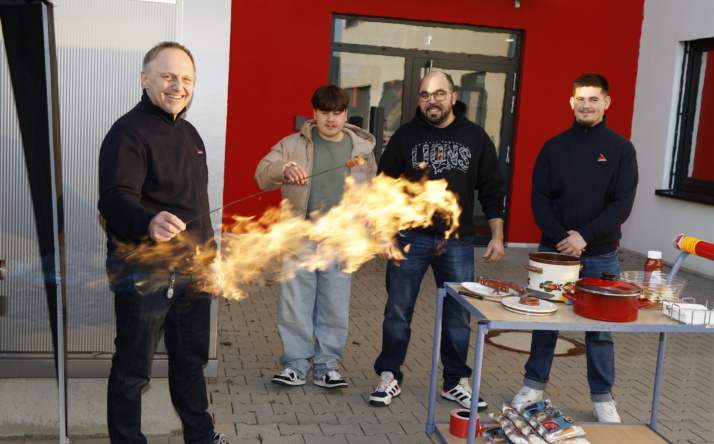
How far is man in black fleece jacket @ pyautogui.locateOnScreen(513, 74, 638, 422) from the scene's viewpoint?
484 centimetres

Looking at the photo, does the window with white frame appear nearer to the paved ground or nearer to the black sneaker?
the paved ground

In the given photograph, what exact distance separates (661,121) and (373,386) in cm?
825

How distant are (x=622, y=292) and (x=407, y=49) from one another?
866 centimetres

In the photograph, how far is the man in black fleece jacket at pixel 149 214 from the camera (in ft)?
11.4

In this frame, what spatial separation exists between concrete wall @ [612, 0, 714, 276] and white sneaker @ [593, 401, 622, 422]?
262 inches

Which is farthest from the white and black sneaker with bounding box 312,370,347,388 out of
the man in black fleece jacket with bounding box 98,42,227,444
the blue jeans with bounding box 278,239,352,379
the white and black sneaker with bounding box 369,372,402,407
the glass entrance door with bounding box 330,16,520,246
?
the glass entrance door with bounding box 330,16,520,246

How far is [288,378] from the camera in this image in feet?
17.4

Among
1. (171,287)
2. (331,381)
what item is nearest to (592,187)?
(331,381)

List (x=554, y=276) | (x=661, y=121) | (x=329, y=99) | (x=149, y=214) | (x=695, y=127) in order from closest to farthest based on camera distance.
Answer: (x=149, y=214) → (x=554, y=276) → (x=329, y=99) → (x=695, y=127) → (x=661, y=121)

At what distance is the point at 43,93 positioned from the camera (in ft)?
10.2

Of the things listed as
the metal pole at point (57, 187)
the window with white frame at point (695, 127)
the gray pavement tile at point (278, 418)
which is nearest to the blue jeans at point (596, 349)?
the gray pavement tile at point (278, 418)

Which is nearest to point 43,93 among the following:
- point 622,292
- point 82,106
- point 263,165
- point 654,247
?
point 82,106

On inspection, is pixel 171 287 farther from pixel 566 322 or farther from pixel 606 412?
pixel 606 412

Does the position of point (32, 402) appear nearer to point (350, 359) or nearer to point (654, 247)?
point (350, 359)
